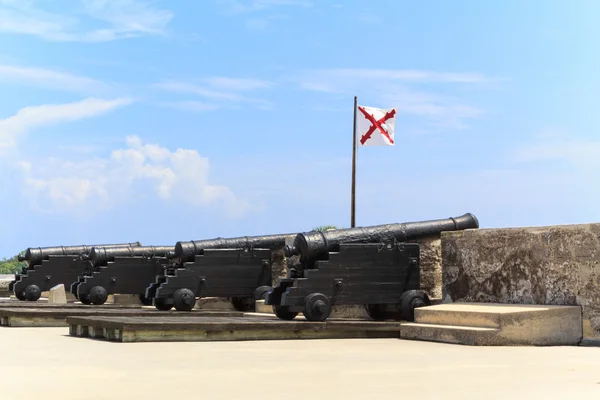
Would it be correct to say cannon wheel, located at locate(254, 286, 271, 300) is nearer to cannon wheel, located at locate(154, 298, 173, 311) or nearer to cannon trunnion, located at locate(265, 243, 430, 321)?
cannon wheel, located at locate(154, 298, 173, 311)

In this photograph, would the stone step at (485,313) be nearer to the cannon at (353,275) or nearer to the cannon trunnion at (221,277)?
the cannon at (353,275)

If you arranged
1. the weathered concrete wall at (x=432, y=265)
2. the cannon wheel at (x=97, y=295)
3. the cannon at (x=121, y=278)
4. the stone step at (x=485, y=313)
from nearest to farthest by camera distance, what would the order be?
1. the stone step at (x=485, y=313)
2. the weathered concrete wall at (x=432, y=265)
3. the cannon wheel at (x=97, y=295)
4. the cannon at (x=121, y=278)

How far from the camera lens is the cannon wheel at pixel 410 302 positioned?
12.4 metres

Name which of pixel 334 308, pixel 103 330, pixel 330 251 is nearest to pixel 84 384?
pixel 103 330

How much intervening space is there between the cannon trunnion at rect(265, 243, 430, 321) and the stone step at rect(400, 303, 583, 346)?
1.04m

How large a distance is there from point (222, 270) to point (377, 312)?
4.16 metres

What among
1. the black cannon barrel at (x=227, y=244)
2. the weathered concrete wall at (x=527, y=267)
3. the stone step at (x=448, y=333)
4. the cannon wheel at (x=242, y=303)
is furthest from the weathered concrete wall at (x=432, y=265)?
the cannon wheel at (x=242, y=303)

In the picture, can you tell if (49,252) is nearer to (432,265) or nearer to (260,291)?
(260,291)

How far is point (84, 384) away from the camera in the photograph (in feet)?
22.0

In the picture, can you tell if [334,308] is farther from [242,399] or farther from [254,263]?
[242,399]

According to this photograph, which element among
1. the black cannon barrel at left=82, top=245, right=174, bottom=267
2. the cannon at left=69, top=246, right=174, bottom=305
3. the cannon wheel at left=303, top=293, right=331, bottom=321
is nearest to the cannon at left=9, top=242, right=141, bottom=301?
the black cannon barrel at left=82, top=245, right=174, bottom=267

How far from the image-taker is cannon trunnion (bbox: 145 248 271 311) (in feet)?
53.9

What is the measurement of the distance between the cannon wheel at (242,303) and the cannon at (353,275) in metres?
4.12

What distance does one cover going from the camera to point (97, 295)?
19.2 m
